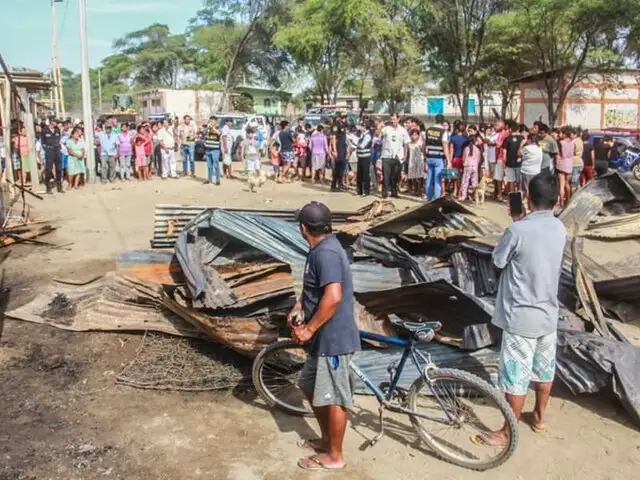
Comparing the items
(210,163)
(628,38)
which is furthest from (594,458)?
(628,38)

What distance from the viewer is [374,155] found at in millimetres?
14594

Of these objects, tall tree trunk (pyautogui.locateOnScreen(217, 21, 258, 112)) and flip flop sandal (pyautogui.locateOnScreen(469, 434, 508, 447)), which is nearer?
flip flop sandal (pyautogui.locateOnScreen(469, 434, 508, 447))

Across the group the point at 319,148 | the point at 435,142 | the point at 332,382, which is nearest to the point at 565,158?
the point at 435,142

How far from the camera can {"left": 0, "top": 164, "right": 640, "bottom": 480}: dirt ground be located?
3799mm

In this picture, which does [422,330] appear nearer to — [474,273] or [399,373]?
[399,373]

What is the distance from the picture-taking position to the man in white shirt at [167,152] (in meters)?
17.3

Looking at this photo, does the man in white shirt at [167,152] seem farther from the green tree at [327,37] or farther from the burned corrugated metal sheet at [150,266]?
the green tree at [327,37]

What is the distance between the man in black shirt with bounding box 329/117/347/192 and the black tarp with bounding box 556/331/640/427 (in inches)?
406

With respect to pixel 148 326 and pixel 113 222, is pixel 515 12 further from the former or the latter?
pixel 148 326

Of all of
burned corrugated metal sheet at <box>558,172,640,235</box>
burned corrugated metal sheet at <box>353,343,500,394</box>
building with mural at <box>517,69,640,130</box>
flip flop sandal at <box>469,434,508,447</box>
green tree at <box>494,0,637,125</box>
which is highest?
green tree at <box>494,0,637,125</box>

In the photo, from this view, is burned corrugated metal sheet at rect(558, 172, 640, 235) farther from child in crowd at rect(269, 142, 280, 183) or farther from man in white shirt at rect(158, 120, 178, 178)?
man in white shirt at rect(158, 120, 178, 178)

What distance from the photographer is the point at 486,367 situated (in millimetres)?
4758

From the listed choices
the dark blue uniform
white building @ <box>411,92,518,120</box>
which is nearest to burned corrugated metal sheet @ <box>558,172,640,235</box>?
the dark blue uniform

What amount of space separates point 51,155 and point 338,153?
6.35 m
